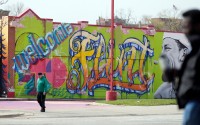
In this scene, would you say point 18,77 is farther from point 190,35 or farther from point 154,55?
point 190,35

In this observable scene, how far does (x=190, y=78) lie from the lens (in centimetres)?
538

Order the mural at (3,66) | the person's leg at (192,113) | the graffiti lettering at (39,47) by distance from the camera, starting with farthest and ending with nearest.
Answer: the mural at (3,66) < the graffiti lettering at (39,47) < the person's leg at (192,113)

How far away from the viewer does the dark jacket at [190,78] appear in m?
5.36

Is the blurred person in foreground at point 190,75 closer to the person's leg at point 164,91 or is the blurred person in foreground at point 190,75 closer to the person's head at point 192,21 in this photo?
the person's head at point 192,21

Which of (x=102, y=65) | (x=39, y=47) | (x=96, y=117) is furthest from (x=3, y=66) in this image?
(x=96, y=117)

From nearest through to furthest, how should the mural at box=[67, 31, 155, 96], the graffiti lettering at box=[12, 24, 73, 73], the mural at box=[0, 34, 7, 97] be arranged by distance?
the graffiti lettering at box=[12, 24, 73, 73] → the mural at box=[0, 34, 7, 97] → the mural at box=[67, 31, 155, 96]

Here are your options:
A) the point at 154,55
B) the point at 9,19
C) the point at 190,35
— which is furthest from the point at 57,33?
the point at 190,35

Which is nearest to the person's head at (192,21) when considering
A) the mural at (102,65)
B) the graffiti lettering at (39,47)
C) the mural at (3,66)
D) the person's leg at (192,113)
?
the person's leg at (192,113)

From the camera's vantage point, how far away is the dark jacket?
5355 millimetres

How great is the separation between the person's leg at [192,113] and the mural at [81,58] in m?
31.1

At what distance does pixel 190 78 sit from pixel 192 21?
628 millimetres

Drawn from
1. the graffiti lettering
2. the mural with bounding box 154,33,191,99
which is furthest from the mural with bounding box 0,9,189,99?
the mural with bounding box 154,33,191,99

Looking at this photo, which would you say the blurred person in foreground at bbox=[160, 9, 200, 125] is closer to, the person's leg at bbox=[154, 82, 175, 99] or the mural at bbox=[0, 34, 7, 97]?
the mural at bbox=[0, 34, 7, 97]

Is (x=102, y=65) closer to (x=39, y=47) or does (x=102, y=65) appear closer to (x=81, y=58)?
(x=81, y=58)
